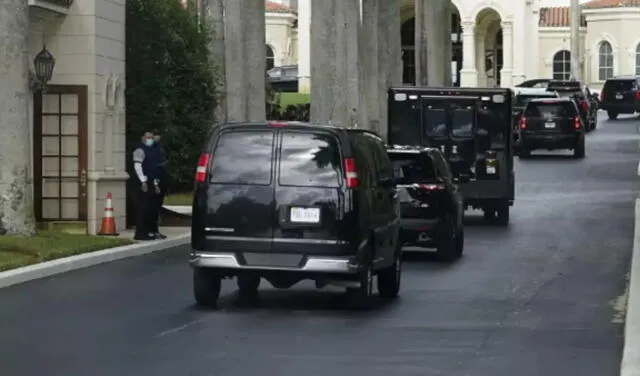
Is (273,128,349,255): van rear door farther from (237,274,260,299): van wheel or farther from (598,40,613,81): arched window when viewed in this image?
(598,40,613,81): arched window

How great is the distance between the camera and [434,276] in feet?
74.3

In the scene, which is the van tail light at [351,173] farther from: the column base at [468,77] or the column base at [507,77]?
the column base at [507,77]

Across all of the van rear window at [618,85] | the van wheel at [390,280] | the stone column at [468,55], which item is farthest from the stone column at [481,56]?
the van wheel at [390,280]

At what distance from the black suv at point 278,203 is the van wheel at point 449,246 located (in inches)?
282

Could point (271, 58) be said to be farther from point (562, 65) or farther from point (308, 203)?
point (308, 203)

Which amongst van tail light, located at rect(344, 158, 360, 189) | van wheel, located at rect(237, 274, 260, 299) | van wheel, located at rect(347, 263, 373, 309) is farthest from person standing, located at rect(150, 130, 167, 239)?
van tail light, located at rect(344, 158, 360, 189)

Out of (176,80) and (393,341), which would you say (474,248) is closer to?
(176,80)

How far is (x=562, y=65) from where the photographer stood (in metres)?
96.1

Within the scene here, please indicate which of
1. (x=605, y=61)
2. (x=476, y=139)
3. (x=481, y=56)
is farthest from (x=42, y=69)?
(x=605, y=61)

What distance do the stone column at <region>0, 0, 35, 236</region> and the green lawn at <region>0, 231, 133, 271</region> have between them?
1.31 feet

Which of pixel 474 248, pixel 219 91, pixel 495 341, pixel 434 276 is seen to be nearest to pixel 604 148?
pixel 219 91

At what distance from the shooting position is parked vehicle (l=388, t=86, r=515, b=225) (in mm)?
32281

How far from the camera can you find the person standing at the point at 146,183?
90.0 feet

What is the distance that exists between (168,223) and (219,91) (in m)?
4.28
